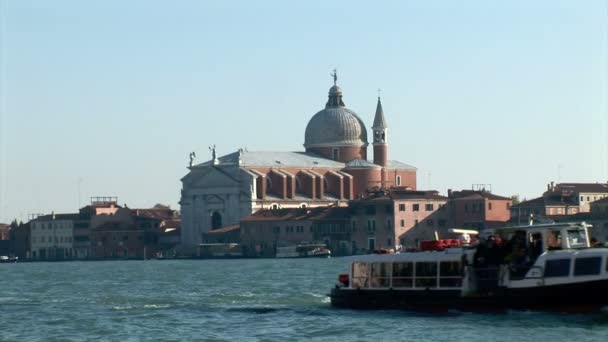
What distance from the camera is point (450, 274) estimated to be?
1581 inches

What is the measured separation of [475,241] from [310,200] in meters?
96.7

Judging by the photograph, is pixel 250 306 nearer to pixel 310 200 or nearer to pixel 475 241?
pixel 475 241

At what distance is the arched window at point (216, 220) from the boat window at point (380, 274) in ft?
313

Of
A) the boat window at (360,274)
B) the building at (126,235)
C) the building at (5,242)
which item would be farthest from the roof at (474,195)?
the boat window at (360,274)

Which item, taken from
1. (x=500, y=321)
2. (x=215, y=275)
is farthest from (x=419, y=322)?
(x=215, y=275)

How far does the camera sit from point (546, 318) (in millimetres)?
37375

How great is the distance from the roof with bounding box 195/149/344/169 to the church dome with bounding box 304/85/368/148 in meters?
1.76

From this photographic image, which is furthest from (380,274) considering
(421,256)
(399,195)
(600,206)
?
(399,195)

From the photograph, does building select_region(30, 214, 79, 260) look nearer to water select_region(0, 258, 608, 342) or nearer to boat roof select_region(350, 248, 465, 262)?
water select_region(0, 258, 608, 342)

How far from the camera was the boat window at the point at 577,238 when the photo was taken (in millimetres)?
39156

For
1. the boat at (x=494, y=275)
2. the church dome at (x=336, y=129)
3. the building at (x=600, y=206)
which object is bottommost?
the boat at (x=494, y=275)

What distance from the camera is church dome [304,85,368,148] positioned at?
474 ft

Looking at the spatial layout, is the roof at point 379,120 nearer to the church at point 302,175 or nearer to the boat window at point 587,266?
the church at point 302,175

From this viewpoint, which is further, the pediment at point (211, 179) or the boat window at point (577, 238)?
the pediment at point (211, 179)
